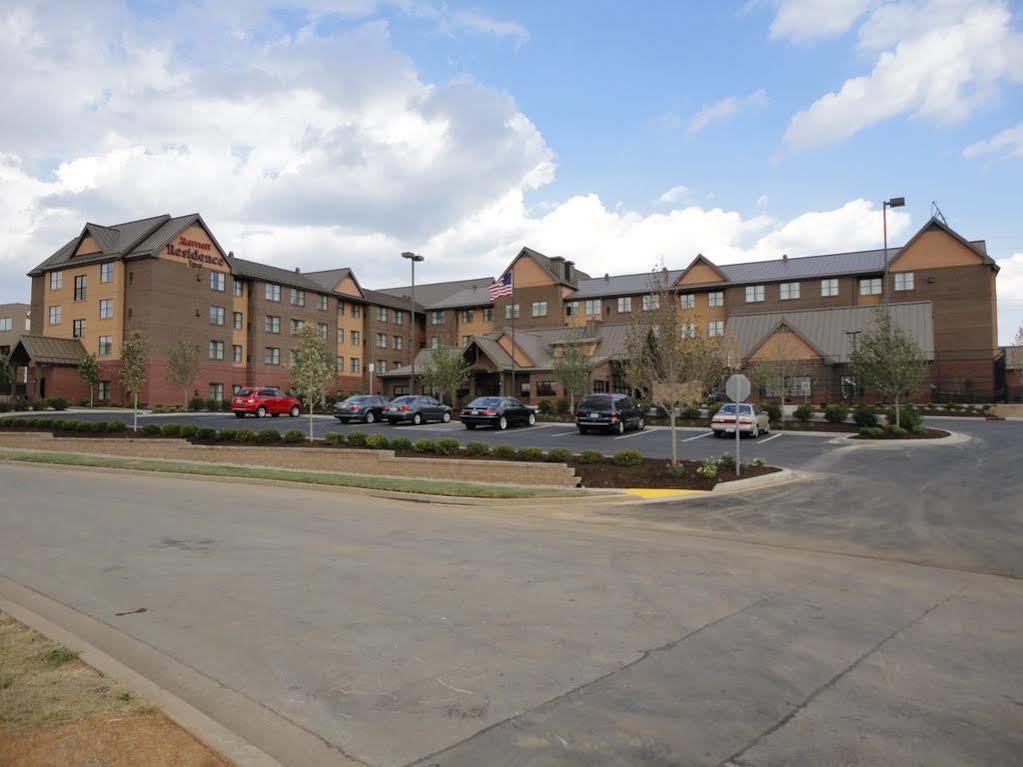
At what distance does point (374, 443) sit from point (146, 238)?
4034cm

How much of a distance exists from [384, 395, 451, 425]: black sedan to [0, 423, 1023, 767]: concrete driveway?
23.4 m

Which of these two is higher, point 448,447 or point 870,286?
point 870,286

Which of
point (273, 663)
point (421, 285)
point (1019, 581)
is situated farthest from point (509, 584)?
point (421, 285)

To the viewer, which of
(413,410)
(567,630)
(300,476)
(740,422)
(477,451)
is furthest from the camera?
(413,410)

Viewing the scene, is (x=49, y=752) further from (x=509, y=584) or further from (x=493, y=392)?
(x=493, y=392)

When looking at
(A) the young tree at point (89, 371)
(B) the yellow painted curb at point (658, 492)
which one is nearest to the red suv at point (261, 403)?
(A) the young tree at point (89, 371)

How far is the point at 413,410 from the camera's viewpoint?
117 ft

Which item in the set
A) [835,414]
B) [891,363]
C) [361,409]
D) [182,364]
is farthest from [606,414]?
[182,364]

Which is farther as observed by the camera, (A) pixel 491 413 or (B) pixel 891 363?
(A) pixel 491 413

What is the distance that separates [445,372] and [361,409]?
29.0 ft

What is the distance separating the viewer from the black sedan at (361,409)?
3562 cm

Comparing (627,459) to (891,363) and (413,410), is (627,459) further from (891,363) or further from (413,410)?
(413,410)

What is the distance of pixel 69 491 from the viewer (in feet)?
49.5

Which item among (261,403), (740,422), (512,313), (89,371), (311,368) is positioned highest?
(512,313)
